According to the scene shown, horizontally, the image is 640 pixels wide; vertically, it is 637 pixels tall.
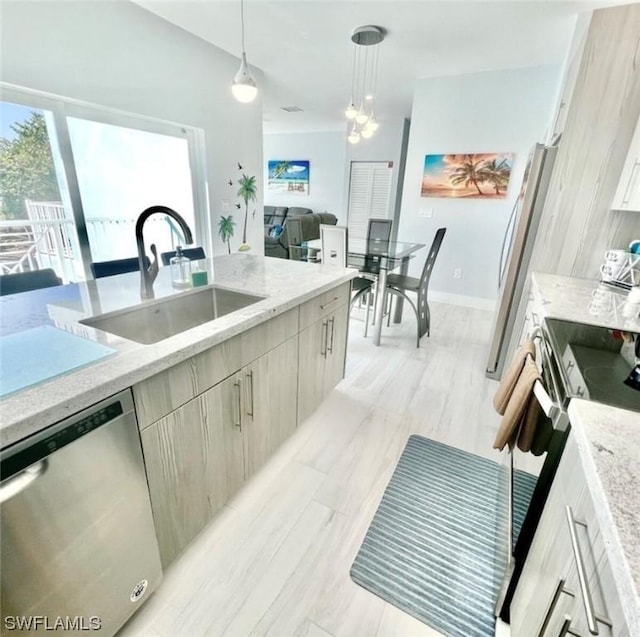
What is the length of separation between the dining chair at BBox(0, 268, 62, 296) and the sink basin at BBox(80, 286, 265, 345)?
28.0 inches

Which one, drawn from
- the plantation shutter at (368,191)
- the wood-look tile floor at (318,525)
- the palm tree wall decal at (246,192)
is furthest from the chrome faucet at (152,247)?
the plantation shutter at (368,191)

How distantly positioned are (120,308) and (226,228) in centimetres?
304

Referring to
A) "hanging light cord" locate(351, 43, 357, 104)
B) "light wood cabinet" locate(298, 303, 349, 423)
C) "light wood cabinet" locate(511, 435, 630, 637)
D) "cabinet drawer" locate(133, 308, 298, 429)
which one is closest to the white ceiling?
"hanging light cord" locate(351, 43, 357, 104)

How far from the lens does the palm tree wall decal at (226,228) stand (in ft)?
13.4

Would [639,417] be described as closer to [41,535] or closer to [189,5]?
[41,535]

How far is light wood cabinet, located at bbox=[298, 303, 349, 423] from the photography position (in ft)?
6.04

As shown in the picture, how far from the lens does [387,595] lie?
1.23 m

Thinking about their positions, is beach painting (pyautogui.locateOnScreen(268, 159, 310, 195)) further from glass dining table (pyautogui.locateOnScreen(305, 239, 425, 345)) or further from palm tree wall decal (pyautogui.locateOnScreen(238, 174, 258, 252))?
glass dining table (pyautogui.locateOnScreen(305, 239, 425, 345))

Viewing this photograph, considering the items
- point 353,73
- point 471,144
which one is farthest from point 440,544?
point 353,73

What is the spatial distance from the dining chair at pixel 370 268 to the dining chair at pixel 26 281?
197 cm

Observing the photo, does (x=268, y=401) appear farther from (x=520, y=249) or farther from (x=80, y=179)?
(x=80, y=179)

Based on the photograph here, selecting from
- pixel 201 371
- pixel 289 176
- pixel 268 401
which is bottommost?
pixel 268 401

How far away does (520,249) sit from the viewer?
7.99 feet

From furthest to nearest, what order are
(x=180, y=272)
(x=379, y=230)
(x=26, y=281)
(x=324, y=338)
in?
(x=379, y=230) → (x=324, y=338) → (x=180, y=272) → (x=26, y=281)
